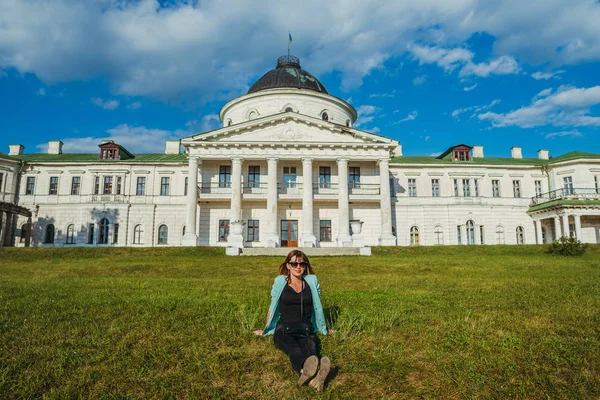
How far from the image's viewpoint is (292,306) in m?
5.46

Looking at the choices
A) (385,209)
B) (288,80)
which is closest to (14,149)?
(288,80)

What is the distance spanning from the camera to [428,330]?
590cm

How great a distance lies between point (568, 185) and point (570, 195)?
2126 millimetres

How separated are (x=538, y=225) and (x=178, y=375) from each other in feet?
131

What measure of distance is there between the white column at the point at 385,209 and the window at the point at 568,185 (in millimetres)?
17521

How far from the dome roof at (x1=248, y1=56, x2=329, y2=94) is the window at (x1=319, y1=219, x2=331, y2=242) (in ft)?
44.5

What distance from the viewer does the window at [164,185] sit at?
36.3 meters

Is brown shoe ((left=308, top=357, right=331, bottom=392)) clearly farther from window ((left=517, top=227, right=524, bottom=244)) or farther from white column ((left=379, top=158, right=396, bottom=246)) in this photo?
window ((left=517, top=227, right=524, bottom=244))

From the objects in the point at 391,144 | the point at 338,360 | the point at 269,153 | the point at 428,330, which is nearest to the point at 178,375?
the point at 338,360

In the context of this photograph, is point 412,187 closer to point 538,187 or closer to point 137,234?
point 538,187

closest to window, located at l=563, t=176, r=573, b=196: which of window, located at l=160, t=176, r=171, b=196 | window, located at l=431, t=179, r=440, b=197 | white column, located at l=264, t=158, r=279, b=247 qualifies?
window, located at l=431, t=179, r=440, b=197

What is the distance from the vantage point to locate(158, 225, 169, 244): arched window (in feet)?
117

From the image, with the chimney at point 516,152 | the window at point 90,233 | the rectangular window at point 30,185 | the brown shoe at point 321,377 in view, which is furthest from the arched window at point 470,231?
the rectangular window at point 30,185

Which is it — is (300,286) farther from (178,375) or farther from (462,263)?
(462,263)
